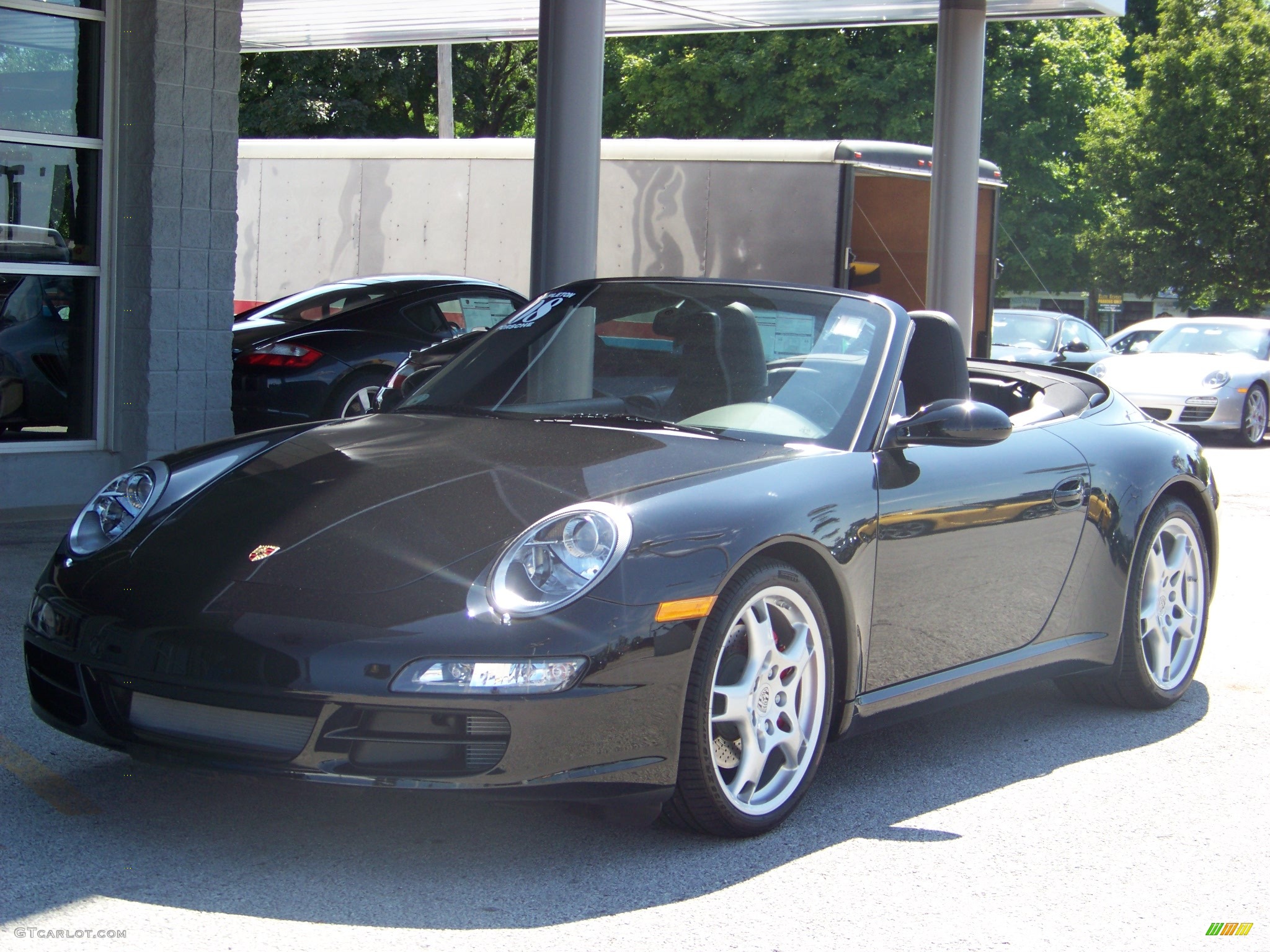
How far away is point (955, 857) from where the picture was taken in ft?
12.1

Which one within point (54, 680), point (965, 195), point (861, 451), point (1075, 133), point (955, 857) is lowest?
point (955, 857)

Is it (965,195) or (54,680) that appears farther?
(965,195)

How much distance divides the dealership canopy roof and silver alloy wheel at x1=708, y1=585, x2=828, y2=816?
9.19m

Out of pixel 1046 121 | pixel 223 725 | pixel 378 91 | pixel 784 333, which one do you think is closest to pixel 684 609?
pixel 223 725

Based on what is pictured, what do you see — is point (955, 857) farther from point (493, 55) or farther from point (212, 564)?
point (493, 55)

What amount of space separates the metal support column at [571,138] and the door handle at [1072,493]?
2.88m

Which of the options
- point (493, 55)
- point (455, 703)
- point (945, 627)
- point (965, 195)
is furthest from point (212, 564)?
point (493, 55)

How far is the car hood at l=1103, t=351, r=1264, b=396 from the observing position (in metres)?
16.6

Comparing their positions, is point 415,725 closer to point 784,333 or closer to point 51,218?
point 784,333

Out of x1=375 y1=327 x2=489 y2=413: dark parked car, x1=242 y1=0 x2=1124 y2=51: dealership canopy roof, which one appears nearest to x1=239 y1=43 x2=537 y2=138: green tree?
x1=242 y1=0 x2=1124 y2=51: dealership canopy roof

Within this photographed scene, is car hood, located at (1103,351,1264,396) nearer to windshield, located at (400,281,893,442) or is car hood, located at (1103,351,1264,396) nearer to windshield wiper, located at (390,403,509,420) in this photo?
windshield, located at (400,281,893,442)

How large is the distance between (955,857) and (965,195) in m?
8.91

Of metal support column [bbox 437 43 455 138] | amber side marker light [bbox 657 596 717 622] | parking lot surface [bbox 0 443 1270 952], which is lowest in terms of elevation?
parking lot surface [bbox 0 443 1270 952]

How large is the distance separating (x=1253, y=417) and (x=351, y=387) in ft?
34.5
